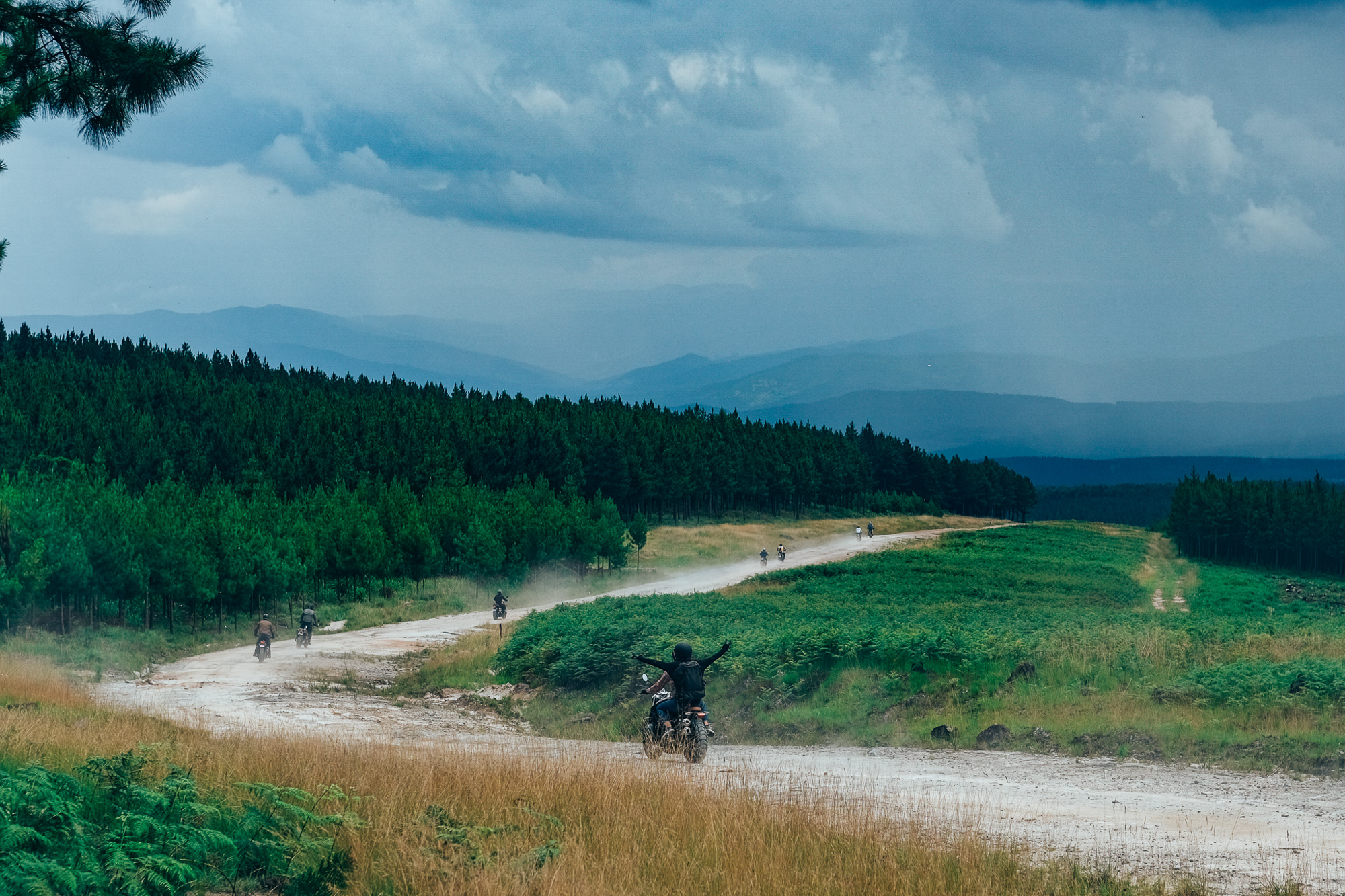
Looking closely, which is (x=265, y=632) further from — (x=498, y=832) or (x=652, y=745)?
(x=498, y=832)

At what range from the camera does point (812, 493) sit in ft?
472

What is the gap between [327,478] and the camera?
9881cm

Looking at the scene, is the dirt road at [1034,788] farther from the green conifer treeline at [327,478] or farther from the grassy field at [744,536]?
the grassy field at [744,536]

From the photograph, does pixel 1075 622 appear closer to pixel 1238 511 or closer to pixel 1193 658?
pixel 1193 658

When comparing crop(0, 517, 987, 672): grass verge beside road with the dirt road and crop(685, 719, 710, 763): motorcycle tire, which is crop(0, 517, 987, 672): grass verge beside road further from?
crop(685, 719, 710, 763): motorcycle tire

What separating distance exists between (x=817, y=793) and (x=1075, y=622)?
851 inches

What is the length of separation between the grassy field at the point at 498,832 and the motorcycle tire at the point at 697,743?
3.74 meters

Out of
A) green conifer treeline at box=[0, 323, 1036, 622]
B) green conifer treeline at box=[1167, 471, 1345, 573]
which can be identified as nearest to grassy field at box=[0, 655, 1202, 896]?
green conifer treeline at box=[0, 323, 1036, 622]

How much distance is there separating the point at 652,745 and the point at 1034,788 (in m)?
5.14

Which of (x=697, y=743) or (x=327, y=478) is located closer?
(x=697, y=743)

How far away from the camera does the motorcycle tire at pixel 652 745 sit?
14883 mm

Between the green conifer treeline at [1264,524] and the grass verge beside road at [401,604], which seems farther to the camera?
the green conifer treeline at [1264,524]

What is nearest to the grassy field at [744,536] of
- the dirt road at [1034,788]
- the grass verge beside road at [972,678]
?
the grass verge beside road at [972,678]

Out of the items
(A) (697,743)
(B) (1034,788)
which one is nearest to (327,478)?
(A) (697,743)
